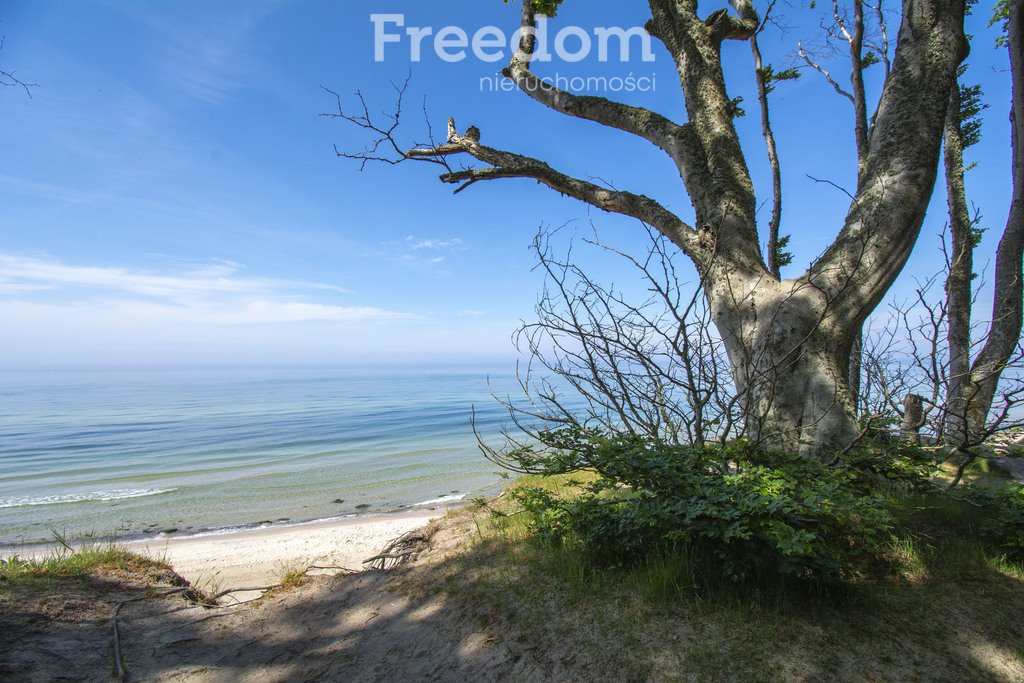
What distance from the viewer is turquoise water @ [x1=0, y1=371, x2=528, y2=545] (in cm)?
1106

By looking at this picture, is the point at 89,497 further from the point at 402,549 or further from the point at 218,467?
the point at 402,549

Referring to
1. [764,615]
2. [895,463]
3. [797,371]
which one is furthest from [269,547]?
[895,463]

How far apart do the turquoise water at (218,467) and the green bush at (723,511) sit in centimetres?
677

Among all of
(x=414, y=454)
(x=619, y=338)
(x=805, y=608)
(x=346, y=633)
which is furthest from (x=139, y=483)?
(x=805, y=608)

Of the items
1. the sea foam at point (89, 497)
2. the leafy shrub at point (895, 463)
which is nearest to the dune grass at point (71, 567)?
the leafy shrub at point (895, 463)

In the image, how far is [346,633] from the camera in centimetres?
333

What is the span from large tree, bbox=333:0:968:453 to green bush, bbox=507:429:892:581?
0.60m

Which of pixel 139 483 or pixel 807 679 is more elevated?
pixel 807 679

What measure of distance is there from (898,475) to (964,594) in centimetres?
73

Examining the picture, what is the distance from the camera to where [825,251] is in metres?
4.25

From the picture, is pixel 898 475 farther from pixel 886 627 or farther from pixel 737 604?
pixel 737 604

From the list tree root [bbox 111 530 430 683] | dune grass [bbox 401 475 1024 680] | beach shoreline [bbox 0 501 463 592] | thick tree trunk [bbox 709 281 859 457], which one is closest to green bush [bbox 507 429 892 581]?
dune grass [bbox 401 475 1024 680]

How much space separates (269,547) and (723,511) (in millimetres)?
8267

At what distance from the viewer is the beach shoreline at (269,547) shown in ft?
22.4
